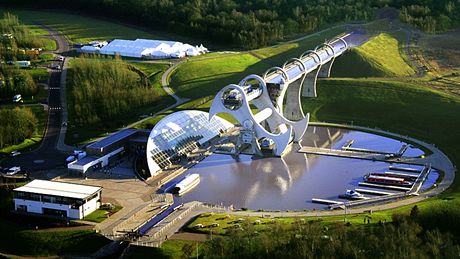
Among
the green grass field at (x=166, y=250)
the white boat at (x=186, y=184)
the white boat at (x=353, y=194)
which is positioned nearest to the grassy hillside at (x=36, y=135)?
the white boat at (x=186, y=184)

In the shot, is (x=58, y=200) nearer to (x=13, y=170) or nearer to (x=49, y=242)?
(x=49, y=242)

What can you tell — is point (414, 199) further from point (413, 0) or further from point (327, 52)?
point (413, 0)

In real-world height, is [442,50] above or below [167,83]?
above

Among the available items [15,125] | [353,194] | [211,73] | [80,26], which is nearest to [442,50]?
[211,73]

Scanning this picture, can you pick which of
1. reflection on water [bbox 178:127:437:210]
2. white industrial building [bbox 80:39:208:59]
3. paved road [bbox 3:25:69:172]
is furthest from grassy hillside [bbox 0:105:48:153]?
white industrial building [bbox 80:39:208:59]

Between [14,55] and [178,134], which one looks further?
[14,55]
